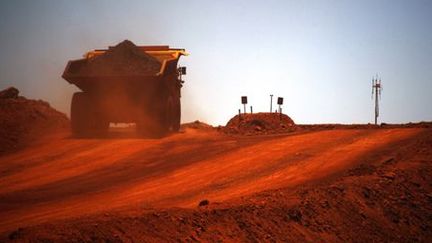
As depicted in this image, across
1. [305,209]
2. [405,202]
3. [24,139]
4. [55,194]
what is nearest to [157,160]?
[55,194]

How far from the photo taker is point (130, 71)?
1750 cm

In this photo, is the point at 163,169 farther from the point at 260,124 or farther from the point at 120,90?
the point at 260,124

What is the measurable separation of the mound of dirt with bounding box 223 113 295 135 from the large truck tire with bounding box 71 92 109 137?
17.9ft

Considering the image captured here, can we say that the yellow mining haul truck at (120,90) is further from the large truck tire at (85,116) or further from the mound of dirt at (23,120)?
the mound of dirt at (23,120)

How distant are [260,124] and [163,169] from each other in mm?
9265

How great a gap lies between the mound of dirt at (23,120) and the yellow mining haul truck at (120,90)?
215cm

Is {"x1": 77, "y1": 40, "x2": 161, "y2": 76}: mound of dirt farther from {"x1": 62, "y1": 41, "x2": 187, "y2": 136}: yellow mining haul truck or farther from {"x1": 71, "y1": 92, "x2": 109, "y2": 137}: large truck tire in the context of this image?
{"x1": 71, "y1": 92, "x2": 109, "y2": 137}: large truck tire

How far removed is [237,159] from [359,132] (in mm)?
5752

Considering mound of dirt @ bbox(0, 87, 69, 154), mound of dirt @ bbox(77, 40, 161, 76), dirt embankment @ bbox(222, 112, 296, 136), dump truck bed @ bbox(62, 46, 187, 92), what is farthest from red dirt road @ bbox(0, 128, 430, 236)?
dirt embankment @ bbox(222, 112, 296, 136)

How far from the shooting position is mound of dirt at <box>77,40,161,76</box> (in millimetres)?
17562

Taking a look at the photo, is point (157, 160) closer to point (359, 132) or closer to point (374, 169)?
point (374, 169)

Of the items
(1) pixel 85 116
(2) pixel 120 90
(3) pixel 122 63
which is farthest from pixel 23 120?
(3) pixel 122 63

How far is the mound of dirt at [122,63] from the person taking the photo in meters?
17.6

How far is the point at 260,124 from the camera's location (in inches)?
785
